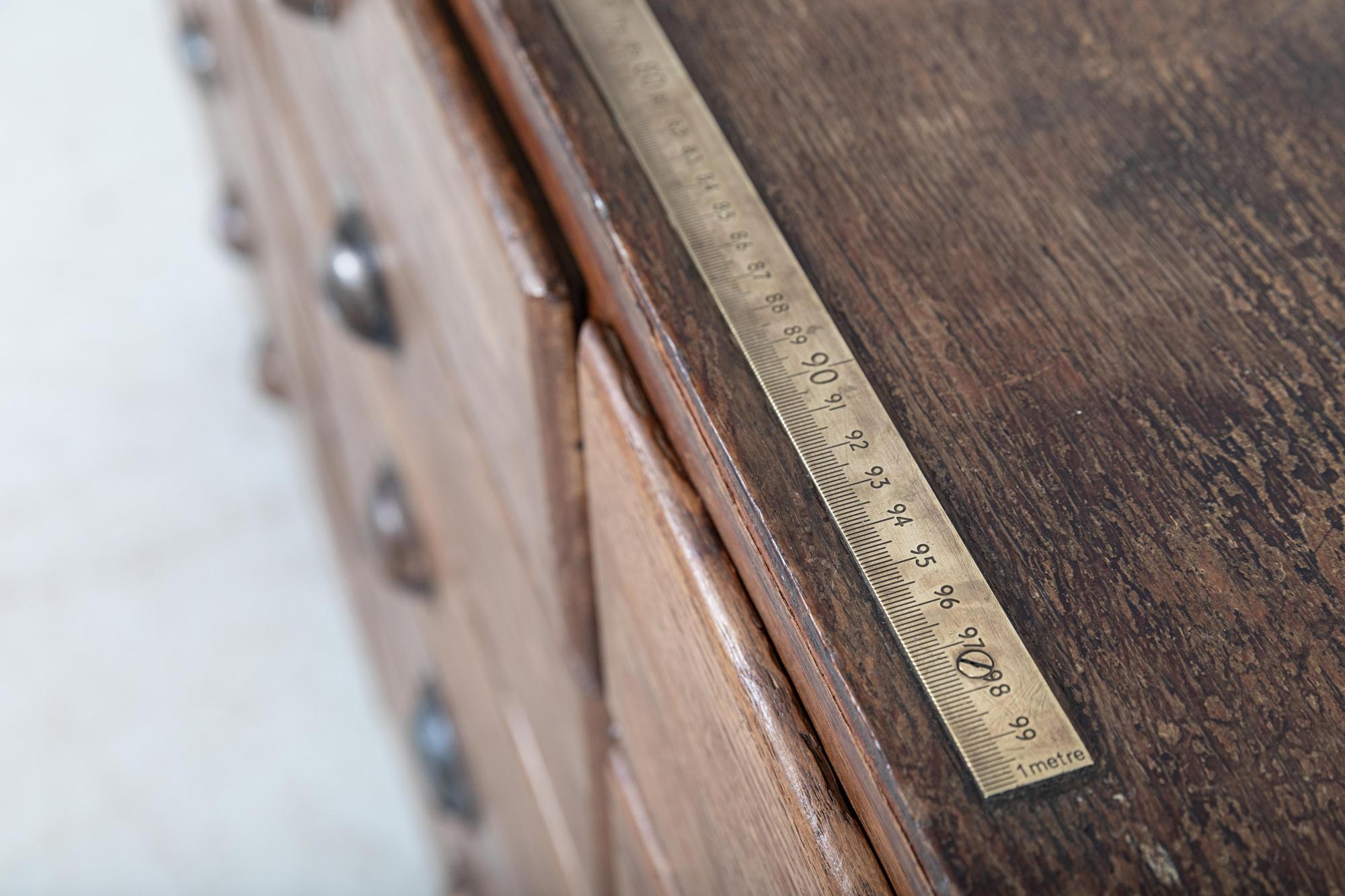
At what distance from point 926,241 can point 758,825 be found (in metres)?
0.18

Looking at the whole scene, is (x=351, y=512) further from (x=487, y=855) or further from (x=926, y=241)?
(x=926, y=241)

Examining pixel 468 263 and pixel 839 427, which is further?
pixel 468 263

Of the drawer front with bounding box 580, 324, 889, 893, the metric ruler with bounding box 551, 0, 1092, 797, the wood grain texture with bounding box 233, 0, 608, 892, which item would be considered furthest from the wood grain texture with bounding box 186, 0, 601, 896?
the metric ruler with bounding box 551, 0, 1092, 797

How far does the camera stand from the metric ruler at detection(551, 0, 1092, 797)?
287mm

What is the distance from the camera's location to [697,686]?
1.21 ft

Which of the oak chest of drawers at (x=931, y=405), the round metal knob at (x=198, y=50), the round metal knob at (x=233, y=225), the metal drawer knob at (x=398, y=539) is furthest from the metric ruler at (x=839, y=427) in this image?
the round metal knob at (x=233, y=225)

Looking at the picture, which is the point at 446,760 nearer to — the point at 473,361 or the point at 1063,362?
the point at 473,361

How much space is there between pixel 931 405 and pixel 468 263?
21 cm

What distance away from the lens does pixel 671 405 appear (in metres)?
0.36

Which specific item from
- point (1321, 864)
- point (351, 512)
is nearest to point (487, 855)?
point (351, 512)

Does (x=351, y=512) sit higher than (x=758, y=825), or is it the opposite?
(x=351, y=512)

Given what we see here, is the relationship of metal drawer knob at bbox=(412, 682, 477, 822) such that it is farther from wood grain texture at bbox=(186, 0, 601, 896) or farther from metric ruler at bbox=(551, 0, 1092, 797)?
metric ruler at bbox=(551, 0, 1092, 797)

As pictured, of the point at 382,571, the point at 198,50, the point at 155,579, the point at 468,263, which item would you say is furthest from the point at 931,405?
the point at 155,579

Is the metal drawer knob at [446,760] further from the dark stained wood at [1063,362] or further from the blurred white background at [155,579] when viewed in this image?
the dark stained wood at [1063,362]
